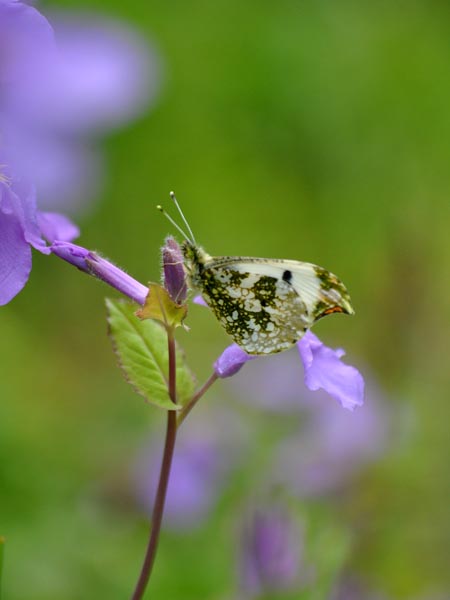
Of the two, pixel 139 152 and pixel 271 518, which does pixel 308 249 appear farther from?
pixel 271 518

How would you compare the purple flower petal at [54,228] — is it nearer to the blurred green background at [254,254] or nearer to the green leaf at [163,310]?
the green leaf at [163,310]

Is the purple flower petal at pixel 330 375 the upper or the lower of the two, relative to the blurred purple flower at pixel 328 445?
lower

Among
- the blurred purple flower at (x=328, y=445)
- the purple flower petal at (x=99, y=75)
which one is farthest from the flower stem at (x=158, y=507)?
the purple flower petal at (x=99, y=75)

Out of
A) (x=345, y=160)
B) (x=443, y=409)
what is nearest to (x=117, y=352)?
(x=443, y=409)

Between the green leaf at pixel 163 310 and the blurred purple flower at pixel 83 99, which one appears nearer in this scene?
the green leaf at pixel 163 310

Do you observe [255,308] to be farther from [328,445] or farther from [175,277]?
[328,445]

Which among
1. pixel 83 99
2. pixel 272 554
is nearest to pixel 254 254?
pixel 83 99

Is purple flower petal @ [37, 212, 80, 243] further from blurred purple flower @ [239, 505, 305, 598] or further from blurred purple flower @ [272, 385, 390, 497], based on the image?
blurred purple flower @ [272, 385, 390, 497]
